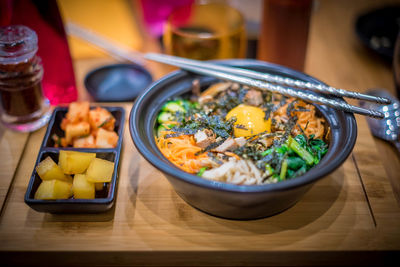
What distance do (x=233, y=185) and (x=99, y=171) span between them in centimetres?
64

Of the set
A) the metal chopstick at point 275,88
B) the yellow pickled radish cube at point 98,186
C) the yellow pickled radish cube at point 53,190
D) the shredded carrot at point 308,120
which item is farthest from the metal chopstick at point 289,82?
the yellow pickled radish cube at point 53,190

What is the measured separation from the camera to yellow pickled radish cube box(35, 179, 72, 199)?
5.28ft

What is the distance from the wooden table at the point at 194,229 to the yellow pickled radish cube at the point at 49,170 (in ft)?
0.58

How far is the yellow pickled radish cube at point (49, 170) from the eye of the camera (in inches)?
66.3

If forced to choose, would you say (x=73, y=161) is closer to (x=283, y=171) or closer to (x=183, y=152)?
(x=183, y=152)

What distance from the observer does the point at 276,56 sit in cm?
254

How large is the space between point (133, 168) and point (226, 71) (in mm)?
696

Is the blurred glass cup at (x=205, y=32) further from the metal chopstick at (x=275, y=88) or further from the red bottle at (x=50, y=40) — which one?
the red bottle at (x=50, y=40)

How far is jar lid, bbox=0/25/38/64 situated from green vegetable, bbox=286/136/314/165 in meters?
1.34

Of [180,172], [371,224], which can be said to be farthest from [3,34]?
[371,224]

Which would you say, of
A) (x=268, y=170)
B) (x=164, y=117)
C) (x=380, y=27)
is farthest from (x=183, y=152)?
(x=380, y=27)

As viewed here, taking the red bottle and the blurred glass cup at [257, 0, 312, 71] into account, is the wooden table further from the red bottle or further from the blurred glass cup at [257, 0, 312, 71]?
the blurred glass cup at [257, 0, 312, 71]

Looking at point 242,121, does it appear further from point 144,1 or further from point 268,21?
point 144,1

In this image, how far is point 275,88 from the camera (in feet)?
5.95
